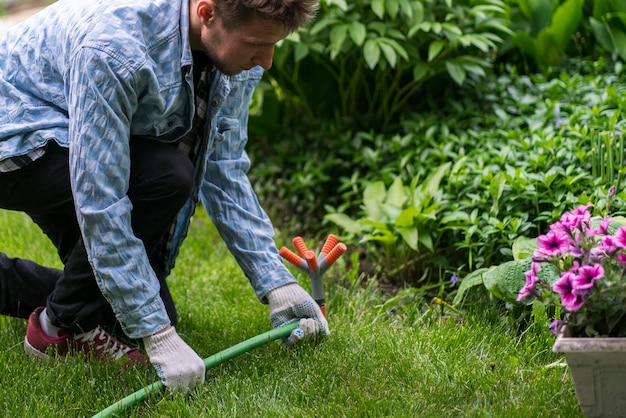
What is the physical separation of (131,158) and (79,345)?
1.91ft

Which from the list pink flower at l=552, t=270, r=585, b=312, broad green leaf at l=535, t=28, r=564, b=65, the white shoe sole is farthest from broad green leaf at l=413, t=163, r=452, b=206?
the white shoe sole

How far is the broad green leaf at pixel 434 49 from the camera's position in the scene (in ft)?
11.3

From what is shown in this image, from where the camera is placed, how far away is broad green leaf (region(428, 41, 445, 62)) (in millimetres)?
3434

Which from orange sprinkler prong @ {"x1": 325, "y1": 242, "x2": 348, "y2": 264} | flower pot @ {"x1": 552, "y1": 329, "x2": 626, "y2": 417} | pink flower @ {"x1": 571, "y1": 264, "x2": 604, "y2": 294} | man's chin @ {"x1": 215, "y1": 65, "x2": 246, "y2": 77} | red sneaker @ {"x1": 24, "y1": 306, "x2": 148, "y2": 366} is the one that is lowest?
red sneaker @ {"x1": 24, "y1": 306, "x2": 148, "y2": 366}

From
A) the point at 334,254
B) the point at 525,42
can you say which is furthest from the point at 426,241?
the point at 525,42

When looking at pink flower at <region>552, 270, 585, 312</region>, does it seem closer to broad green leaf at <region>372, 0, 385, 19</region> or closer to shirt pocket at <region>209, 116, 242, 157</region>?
shirt pocket at <region>209, 116, 242, 157</region>

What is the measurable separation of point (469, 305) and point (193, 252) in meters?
1.22

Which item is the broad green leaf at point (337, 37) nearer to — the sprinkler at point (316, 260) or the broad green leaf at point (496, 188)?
the broad green leaf at point (496, 188)

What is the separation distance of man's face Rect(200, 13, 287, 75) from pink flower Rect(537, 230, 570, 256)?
762 mm

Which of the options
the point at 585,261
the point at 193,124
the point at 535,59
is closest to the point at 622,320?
the point at 585,261

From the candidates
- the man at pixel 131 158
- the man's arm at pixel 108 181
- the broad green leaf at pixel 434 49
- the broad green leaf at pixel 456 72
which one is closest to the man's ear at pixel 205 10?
the man at pixel 131 158

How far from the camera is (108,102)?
6.31ft

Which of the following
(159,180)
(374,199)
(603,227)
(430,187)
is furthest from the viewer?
→ (374,199)

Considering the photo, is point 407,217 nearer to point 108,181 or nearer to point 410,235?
point 410,235
